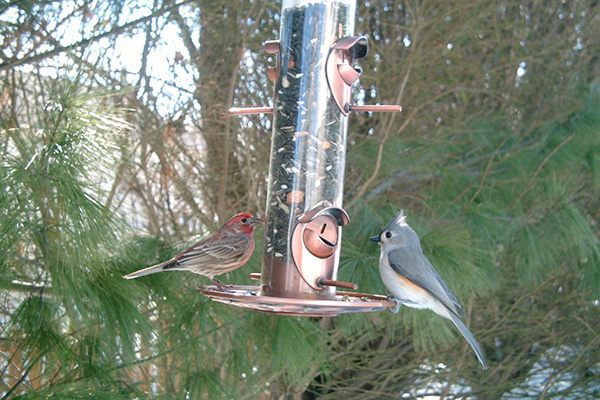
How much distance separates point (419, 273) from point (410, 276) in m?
0.06

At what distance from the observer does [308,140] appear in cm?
280

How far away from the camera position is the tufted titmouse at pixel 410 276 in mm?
2936

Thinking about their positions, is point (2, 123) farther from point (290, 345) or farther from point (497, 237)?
point (497, 237)

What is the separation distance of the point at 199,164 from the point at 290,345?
151 centimetres

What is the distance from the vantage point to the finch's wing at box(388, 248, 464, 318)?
9.62 feet

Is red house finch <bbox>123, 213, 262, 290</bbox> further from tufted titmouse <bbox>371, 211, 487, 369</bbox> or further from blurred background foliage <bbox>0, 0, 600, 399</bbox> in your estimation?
tufted titmouse <bbox>371, 211, 487, 369</bbox>

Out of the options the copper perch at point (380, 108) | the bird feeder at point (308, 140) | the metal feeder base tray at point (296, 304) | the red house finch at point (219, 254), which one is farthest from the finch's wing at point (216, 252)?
the copper perch at point (380, 108)

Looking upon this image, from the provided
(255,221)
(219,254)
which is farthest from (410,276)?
(219,254)

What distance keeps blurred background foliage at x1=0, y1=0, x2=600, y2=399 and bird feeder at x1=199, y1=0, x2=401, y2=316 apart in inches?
24.1

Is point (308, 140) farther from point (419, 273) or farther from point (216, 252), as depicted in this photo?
point (419, 273)

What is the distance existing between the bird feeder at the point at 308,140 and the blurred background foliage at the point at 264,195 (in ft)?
2.00

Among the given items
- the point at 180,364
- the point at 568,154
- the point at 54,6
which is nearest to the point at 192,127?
the point at 54,6

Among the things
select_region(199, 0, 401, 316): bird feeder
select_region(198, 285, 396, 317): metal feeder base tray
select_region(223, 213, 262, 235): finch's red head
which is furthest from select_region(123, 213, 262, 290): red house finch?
select_region(198, 285, 396, 317): metal feeder base tray

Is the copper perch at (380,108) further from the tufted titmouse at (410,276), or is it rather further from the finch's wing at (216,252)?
the finch's wing at (216,252)
